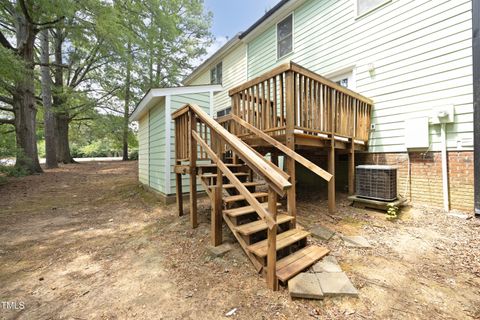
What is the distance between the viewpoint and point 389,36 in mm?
4875

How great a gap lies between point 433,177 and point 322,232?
2.89 meters

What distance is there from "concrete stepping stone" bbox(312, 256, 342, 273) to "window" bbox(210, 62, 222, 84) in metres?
10.0

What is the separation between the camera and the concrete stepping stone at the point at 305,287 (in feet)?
5.92

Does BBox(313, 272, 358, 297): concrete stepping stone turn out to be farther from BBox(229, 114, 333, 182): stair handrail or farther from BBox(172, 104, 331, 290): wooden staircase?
BBox(229, 114, 333, 182): stair handrail

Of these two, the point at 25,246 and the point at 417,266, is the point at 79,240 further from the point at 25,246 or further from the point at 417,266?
the point at 417,266

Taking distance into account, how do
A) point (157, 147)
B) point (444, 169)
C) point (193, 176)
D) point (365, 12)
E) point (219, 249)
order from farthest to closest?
point (157, 147), point (365, 12), point (444, 169), point (193, 176), point (219, 249)

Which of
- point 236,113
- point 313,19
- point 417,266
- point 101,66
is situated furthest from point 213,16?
point 417,266

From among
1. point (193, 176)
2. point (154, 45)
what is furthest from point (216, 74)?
point (193, 176)

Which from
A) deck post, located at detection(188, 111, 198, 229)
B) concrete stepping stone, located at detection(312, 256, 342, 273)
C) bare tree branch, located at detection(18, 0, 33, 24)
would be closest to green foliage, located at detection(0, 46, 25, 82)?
bare tree branch, located at detection(18, 0, 33, 24)

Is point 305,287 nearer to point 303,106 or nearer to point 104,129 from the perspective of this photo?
point 303,106

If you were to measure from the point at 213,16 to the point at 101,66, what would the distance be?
8.77 meters

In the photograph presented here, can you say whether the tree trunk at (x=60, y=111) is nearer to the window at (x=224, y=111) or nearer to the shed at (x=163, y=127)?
the shed at (x=163, y=127)

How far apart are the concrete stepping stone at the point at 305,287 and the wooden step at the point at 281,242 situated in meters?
0.33

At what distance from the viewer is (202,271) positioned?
235cm
